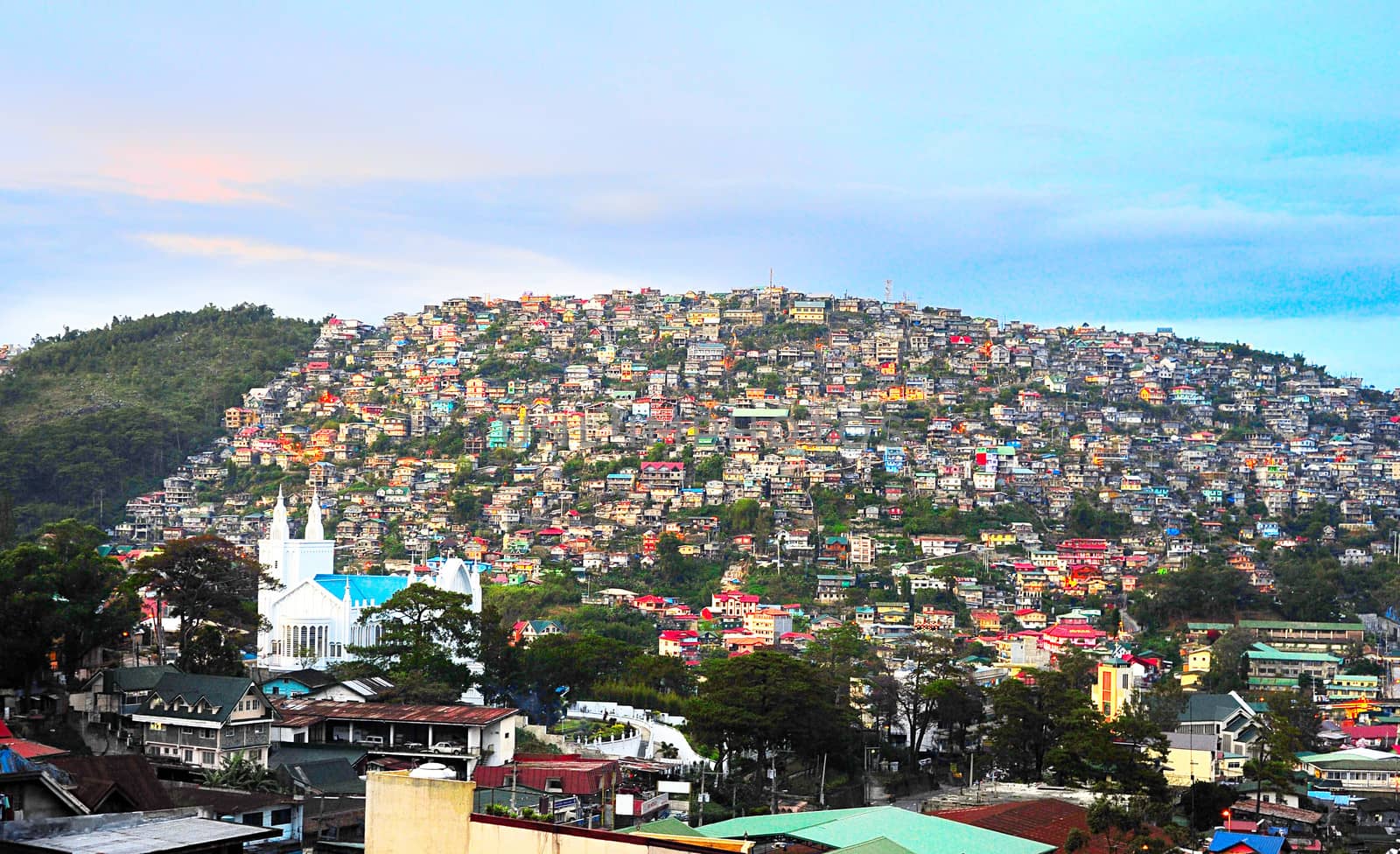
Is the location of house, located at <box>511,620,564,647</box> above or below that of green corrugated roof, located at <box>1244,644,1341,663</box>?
above

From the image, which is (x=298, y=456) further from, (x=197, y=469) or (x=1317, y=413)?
(x=1317, y=413)

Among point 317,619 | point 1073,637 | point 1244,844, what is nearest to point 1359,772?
point 1244,844

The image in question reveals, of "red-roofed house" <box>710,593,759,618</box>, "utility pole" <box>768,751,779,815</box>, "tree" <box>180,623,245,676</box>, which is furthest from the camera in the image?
"red-roofed house" <box>710,593,759,618</box>

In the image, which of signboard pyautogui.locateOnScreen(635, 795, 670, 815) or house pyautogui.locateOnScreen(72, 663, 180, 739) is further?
house pyautogui.locateOnScreen(72, 663, 180, 739)

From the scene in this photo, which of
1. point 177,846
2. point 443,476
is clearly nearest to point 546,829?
point 177,846

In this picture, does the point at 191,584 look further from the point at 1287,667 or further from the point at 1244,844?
the point at 1287,667

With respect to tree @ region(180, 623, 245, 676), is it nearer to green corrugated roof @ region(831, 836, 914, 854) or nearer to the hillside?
green corrugated roof @ region(831, 836, 914, 854)

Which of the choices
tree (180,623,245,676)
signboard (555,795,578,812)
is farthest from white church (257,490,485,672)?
signboard (555,795,578,812)
